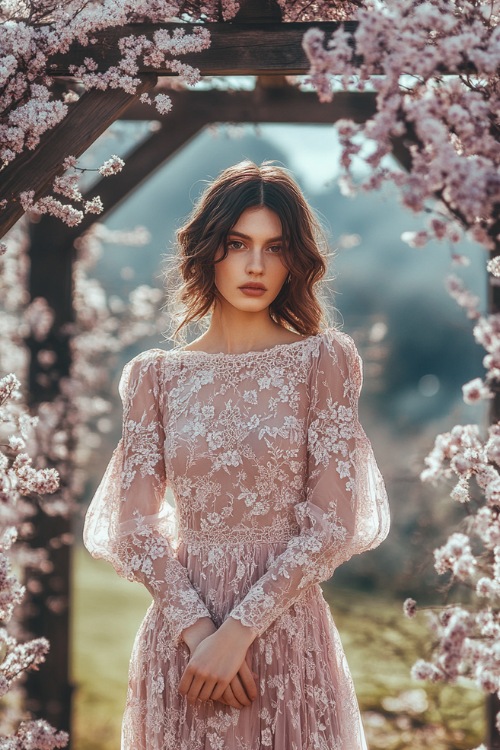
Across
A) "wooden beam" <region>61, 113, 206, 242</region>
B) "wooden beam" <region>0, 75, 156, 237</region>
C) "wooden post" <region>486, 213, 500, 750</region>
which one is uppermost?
"wooden beam" <region>61, 113, 206, 242</region>

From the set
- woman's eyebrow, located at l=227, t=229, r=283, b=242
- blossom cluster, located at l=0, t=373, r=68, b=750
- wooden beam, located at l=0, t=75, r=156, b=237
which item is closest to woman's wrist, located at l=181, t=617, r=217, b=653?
blossom cluster, located at l=0, t=373, r=68, b=750

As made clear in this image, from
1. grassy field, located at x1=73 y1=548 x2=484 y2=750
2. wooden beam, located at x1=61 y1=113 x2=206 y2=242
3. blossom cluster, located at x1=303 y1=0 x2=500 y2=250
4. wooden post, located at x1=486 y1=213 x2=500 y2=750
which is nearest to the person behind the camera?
blossom cluster, located at x1=303 y1=0 x2=500 y2=250

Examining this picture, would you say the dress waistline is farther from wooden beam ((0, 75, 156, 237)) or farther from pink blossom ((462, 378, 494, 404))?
wooden beam ((0, 75, 156, 237))

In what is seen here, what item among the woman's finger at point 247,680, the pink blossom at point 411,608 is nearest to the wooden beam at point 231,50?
the pink blossom at point 411,608

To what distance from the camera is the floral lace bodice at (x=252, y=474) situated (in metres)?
1.65

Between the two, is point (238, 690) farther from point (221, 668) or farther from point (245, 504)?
point (245, 504)

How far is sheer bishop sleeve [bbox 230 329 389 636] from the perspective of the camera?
161cm

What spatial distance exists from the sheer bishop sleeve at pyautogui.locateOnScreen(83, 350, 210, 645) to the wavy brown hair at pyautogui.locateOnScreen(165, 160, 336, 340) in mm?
208

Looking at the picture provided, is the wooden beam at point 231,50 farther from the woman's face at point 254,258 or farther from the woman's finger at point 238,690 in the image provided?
the woman's finger at point 238,690

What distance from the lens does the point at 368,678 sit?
14.8 feet

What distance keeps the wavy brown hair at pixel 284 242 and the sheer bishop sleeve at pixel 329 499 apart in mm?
152

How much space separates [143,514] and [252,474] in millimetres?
254

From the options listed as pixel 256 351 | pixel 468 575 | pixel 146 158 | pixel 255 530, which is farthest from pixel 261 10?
pixel 146 158

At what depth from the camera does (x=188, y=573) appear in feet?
5.75
